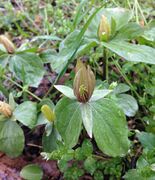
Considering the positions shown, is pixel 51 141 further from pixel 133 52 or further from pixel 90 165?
pixel 133 52

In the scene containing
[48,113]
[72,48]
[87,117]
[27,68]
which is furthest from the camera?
[27,68]

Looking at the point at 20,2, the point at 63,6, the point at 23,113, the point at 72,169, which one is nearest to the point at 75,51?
the point at 23,113

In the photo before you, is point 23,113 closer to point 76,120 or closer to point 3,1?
point 76,120

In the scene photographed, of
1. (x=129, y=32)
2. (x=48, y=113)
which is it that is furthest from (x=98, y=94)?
(x=129, y=32)

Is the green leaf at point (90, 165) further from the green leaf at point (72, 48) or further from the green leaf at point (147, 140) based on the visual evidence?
the green leaf at point (72, 48)

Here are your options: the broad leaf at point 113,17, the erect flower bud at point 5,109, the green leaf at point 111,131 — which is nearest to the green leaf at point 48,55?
the broad leaf at point 113,17
